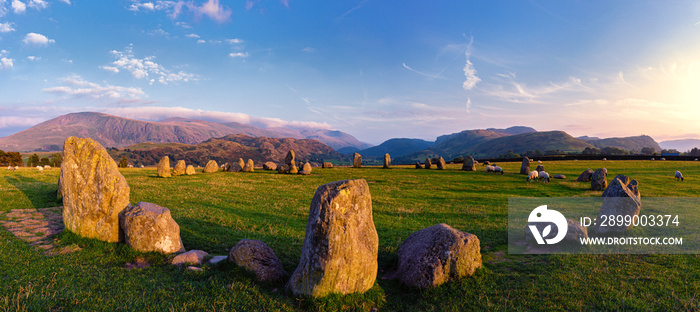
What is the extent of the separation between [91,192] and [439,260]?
1325 cm

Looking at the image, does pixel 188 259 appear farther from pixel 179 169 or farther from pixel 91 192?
pixel 179 169

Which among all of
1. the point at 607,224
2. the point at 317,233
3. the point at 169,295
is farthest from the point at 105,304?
the point at 607,224

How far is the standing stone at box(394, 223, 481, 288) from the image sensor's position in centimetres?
888

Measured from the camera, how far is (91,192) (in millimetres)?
11469

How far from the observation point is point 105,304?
7039mm

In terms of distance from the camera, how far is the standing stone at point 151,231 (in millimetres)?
10359

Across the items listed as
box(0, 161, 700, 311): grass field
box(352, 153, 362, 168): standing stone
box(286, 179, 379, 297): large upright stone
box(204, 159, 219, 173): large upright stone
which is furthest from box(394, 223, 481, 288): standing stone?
box(352, 153, 362, 168): standing stone

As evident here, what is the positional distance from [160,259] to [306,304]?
5714 millimetres

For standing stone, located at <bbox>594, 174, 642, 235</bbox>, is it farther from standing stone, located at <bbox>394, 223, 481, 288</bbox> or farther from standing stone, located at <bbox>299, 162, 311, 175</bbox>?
standing stone, located at <bbox>299, 162, 311, 175</bbox>

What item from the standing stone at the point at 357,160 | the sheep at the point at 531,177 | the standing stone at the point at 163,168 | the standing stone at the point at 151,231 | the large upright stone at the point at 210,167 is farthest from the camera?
the standing stone at the point at 357,160

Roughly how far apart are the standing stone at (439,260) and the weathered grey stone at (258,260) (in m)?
3.96

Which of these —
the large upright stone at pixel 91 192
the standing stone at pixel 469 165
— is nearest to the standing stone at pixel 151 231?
the large upright stone at pixel 91 192

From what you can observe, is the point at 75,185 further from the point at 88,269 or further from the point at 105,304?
the point at 105,304

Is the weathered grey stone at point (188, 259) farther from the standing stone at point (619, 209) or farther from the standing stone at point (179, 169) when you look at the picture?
the standing stone at point (179, 169)
